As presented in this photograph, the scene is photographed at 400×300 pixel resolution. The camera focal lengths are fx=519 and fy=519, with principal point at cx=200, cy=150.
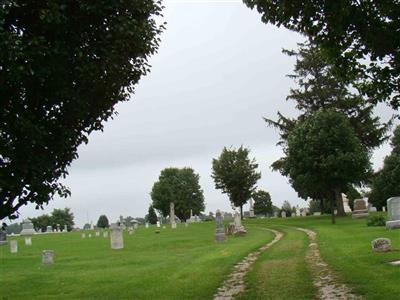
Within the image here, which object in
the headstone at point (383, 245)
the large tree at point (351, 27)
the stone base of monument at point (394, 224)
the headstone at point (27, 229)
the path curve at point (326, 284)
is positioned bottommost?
the path curve at point (326, 284)

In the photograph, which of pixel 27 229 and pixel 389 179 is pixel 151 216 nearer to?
pixel 27 229

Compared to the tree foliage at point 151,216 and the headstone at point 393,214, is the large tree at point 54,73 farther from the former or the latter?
the tree foliage at point 151,216

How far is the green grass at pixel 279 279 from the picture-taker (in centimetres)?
995

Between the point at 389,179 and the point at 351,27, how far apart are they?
163ft

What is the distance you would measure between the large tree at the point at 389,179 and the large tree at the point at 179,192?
3996 centimetres

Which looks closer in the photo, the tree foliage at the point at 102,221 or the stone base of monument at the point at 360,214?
the stone base of monument at the point at 360,214

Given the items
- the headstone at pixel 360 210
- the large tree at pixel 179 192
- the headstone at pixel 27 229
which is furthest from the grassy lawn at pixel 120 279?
the large tree at pixel 179 192

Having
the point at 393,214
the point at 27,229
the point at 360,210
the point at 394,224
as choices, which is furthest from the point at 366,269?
the point at 27,229

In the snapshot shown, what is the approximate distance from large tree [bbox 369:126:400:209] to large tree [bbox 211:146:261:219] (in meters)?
13.9

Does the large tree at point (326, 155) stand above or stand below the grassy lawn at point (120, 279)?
above

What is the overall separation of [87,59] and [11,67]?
4.24ft

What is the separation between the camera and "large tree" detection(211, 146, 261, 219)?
62.0 meters

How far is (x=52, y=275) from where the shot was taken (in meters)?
16.6

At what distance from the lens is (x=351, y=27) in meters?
7.84
